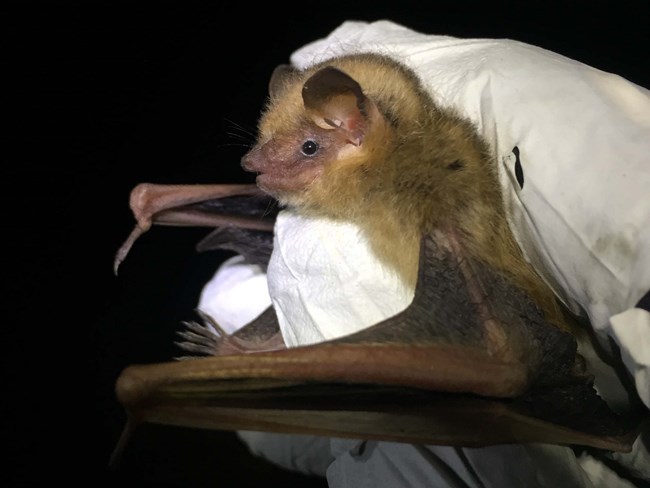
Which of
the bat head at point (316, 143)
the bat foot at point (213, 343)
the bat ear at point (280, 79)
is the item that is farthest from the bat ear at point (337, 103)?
the bat foot at point (213, 343)

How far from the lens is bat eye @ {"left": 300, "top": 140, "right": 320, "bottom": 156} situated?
1063 mm

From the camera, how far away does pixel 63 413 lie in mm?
1481

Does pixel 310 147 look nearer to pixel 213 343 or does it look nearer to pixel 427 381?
pixel 427 381

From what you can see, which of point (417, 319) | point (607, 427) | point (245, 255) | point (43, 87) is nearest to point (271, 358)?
point (417, 319)

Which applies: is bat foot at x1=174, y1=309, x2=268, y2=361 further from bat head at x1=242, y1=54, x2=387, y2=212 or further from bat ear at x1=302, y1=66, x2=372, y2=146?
bat ear at x1=302, y1=66, x2=372, y2=146

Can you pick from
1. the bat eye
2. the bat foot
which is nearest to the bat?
the bat eye

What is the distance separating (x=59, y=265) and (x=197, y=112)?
612mm

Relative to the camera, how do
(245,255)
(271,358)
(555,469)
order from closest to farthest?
1. (271,358)
2. (555,469)
3. (245,255)

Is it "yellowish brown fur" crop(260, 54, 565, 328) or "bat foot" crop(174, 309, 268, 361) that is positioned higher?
"yellowish brown fur" crop(260, 54, 565, 328)

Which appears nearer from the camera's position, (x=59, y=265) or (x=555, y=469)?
(x=555, y=469)

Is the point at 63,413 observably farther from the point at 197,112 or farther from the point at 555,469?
the point at 555,469

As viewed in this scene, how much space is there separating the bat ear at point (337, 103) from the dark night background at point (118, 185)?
443 millimetres

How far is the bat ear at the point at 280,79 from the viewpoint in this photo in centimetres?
120

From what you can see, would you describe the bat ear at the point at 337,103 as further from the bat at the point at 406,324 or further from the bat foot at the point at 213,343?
the bat foot at the point at 213,343
